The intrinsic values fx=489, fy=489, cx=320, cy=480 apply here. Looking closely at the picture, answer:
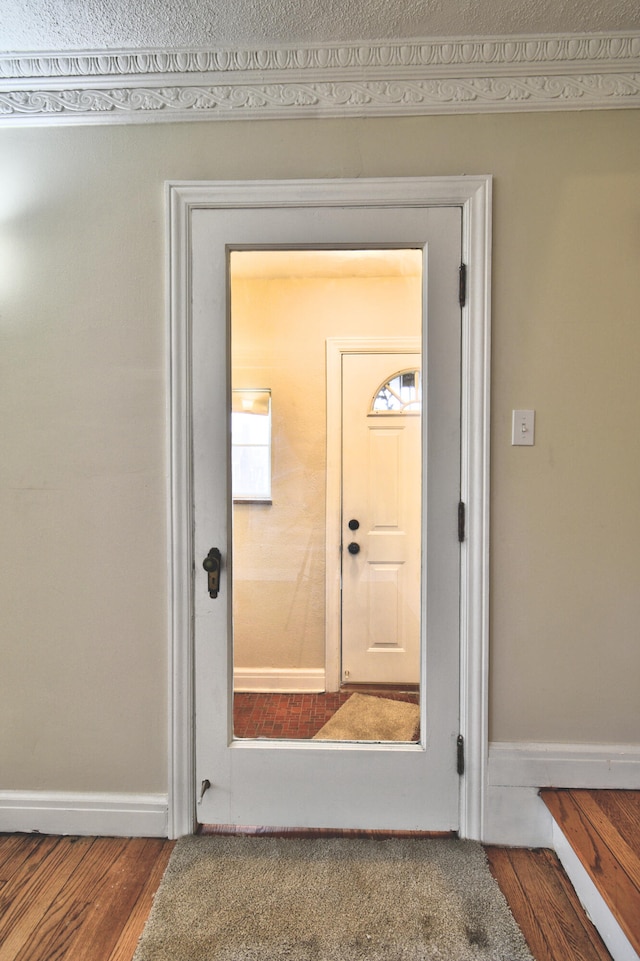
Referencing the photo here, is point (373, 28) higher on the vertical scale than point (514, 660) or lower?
higher

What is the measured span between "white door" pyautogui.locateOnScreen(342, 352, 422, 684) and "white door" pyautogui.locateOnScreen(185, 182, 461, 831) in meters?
0.05

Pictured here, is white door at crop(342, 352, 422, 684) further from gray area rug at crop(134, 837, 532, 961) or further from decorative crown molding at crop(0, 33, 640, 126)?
decorative crown molding at crop(0, 33, 640, 126)

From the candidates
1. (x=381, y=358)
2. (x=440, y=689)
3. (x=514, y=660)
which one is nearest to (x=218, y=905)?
(x=440, y=689)

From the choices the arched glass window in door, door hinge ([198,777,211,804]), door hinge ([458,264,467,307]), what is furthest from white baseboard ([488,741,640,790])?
door hinge ([458,264,467,307])

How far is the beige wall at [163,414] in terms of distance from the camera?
154 cm

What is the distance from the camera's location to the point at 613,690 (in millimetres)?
1569

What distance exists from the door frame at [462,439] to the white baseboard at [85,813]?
7cm

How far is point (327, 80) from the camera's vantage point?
1.54 m

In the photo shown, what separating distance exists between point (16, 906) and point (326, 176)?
2347mm

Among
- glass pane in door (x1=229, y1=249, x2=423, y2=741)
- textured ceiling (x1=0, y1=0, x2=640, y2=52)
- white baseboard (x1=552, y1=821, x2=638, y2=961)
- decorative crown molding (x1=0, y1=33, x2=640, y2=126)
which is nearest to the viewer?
white baseboard (x1=552, y1=821, x2=638, y2=961)

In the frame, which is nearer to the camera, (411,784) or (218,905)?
(218,905)

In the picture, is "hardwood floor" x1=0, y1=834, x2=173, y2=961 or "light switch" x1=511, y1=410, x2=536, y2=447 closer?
"hardwood floor" x1=0, y1=834, x2=173, y2=961

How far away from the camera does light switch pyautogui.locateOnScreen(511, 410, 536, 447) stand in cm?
155

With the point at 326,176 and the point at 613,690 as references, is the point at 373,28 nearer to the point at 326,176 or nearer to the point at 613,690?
the point at 326,176
